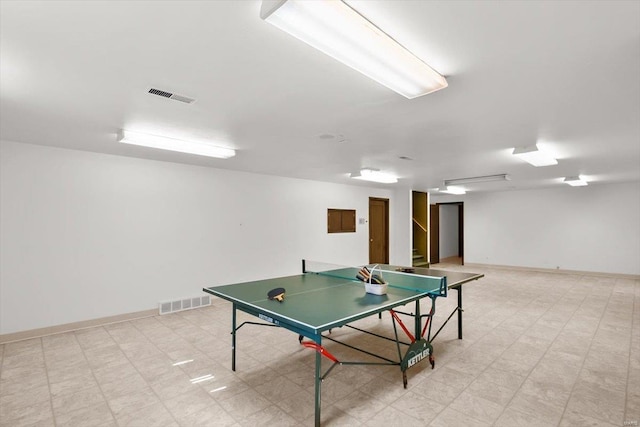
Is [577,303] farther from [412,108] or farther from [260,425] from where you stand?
[260,425]

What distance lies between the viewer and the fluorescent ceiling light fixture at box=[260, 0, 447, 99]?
1.39 metres

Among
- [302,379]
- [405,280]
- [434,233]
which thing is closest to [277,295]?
[302,379]

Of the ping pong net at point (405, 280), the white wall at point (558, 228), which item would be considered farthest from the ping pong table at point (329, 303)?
the white wall at point (558, 228)

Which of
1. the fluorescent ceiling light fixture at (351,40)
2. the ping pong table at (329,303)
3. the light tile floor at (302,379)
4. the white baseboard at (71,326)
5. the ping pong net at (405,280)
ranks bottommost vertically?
the light tile floor at (302,379)

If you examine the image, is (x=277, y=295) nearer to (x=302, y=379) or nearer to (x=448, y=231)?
(x=302, y=379)

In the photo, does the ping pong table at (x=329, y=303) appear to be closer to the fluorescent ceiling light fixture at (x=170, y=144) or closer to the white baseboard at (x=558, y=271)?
the fluorescent ceiling light fixture at (x=170, y=144)

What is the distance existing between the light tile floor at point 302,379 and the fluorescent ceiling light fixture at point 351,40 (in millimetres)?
2465

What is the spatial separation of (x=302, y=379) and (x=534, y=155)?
4.16 m

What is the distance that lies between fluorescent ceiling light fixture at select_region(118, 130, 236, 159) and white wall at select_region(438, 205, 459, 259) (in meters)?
10.1

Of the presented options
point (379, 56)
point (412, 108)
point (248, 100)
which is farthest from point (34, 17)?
point (412, 108)

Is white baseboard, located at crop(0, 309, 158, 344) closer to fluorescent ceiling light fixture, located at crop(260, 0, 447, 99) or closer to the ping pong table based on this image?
the ping pong table

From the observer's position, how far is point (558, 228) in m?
9.31

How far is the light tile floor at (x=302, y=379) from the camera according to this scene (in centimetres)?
249

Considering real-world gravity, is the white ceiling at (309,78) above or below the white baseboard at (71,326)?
above
